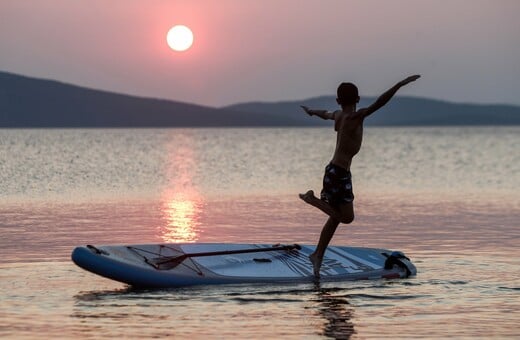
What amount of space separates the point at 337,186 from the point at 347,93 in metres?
1.09

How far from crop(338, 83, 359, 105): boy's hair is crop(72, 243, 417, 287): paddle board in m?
2.28

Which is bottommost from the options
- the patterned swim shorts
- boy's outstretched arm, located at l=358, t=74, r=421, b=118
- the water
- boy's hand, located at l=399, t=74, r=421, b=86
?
the water

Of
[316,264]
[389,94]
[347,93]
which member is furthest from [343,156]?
[316,264]

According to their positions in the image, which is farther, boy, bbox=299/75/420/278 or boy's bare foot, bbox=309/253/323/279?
boy's bare foot, bbox=309/253/323/279

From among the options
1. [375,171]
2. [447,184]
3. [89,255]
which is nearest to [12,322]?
[89,255]

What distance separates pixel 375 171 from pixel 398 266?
3652 cm

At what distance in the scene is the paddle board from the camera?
568 inches

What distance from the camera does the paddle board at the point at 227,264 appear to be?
1443 centimetres

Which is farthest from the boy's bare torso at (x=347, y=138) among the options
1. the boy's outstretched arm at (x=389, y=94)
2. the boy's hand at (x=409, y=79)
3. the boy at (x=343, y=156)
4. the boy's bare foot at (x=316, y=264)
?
the boy's bare foot at (x=316, y=264)

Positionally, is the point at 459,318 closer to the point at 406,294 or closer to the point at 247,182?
the point at 406,294

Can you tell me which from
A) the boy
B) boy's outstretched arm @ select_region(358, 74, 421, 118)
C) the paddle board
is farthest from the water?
boy's outstretched arm @ select_region(358, 74, 421, 118)

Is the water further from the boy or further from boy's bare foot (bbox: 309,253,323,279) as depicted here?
the boy

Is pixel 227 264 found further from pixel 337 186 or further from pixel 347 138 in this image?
pixel 347 138

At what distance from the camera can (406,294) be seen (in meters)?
14.2
